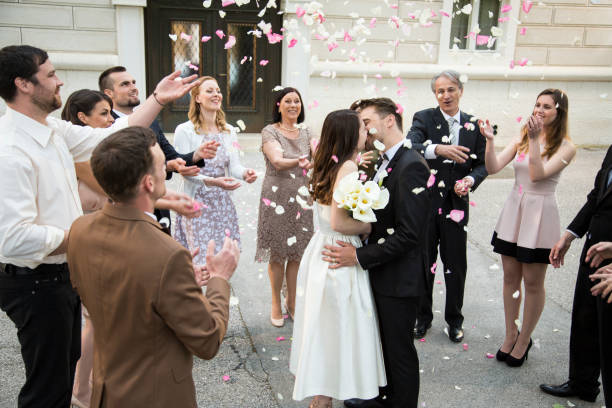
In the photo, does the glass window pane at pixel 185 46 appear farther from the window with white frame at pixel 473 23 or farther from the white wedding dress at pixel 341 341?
the white wedding dress at pixel 341 341

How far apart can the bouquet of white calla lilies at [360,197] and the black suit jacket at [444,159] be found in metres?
1.46

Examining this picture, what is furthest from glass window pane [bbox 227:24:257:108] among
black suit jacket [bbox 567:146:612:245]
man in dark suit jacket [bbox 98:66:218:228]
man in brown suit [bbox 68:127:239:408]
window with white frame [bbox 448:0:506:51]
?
man in brown suit [bbox 68:127:239:408]

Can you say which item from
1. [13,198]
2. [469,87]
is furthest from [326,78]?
[13,198]

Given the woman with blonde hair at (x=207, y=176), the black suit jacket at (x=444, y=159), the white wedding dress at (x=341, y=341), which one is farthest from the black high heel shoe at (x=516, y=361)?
the woman with blonde hair at (x=207, y=176)

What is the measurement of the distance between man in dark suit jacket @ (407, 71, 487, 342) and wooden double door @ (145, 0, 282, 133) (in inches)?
294

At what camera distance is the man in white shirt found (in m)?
2.61

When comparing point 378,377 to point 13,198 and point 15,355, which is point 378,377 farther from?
point 15,355

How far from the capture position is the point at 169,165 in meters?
4.30

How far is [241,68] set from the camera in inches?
469

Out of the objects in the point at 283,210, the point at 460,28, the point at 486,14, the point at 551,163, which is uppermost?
the point at 486,14

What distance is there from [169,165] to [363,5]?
8587 millimetres

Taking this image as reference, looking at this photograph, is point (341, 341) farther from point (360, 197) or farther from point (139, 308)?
point (139, 308)

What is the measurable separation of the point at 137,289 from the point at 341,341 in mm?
1658

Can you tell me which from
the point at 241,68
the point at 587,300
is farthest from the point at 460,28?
the point at 587,300
